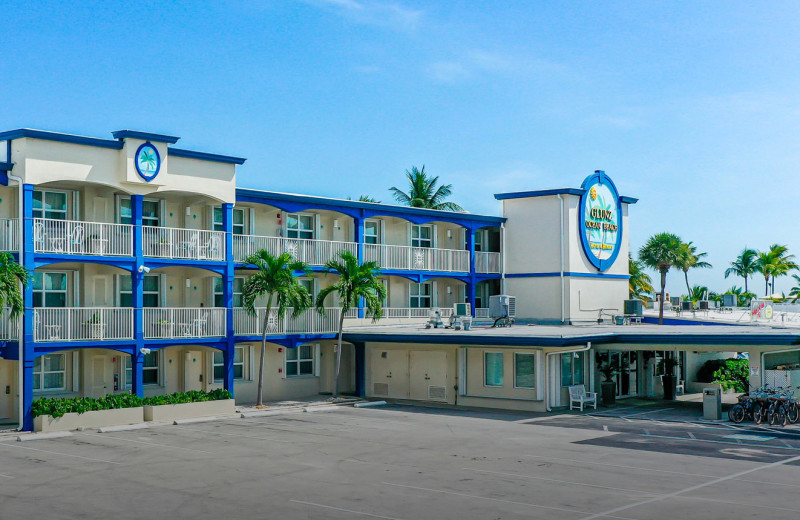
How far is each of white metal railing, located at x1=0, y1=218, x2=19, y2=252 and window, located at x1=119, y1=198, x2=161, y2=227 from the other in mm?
4388

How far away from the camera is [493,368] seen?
1288 inches

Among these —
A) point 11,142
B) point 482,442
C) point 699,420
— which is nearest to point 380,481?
point 482,442

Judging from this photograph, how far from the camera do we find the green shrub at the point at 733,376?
39.1 m

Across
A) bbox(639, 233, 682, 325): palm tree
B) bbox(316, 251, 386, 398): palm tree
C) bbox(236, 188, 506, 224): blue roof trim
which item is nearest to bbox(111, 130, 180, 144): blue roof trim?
bbox(236, 188, 506, 224): blue roof trim

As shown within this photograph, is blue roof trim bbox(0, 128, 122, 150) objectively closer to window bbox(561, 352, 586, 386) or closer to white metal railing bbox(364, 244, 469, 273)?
white metal railing bbox(364, 244, 469, 273)

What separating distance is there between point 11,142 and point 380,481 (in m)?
17.1

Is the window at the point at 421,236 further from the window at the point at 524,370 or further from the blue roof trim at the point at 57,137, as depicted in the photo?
the blue roof trim at the point at 57,137

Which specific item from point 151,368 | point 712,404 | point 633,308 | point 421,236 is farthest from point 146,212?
point 633,308

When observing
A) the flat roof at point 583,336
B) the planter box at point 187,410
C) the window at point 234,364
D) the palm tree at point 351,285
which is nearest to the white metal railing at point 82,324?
the planter box at point 187,410

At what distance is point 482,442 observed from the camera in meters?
23.8

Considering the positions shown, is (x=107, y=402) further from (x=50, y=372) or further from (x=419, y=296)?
(x=419, y=296)

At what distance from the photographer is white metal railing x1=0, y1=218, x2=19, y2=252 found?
27.5 meters

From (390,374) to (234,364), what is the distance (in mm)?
6287

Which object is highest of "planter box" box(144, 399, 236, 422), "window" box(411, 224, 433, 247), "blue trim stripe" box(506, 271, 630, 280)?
"window" box(411, 224, 433, 247)
